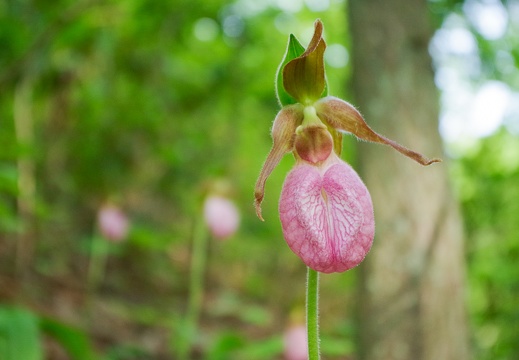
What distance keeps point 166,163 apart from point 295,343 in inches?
121

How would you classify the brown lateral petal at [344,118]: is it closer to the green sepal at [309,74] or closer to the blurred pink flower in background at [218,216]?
the green sepal at [309,74]

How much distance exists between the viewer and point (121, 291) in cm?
499

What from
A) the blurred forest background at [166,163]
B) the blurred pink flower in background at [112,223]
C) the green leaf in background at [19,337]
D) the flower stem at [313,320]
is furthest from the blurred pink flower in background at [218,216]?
the flower stem at [313,320]

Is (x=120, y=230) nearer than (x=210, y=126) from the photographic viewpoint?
Yes

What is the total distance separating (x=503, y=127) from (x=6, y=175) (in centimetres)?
412

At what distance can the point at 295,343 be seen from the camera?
263 centimetres

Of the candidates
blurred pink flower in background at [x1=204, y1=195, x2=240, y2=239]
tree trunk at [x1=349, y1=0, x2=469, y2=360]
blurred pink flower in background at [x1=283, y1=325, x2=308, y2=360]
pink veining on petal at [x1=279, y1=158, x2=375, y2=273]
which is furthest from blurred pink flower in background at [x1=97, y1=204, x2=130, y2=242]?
pink veining on petal at [x1=279, y1=158, x2=375, y2=273]

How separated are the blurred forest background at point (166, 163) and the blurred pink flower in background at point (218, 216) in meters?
0.05

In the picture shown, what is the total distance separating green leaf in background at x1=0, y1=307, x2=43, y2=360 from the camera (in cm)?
153

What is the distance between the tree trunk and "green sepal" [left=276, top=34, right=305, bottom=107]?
1131 mm

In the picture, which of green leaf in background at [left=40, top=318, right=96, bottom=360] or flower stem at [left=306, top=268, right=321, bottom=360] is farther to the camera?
green leaf in background at [left=40, top=318, right=96, bottom=360]

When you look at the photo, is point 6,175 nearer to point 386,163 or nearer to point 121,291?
point 386,163

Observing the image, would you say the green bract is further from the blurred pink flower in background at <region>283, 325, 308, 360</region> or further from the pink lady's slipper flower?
the blurred pink flower in background at <region>283, 325, 308, 360</region>

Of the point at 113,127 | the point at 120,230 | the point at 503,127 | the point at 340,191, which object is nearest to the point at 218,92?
the point at 113,127
